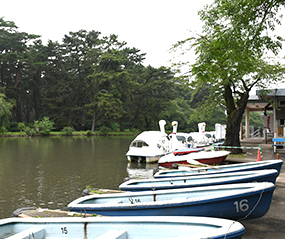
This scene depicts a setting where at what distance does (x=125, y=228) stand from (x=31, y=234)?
4.80ft

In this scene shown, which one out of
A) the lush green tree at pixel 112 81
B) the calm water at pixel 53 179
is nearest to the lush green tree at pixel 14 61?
the lush green tree at pixel 112 81

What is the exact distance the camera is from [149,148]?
2197cm

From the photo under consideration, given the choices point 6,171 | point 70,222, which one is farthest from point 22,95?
point 70,222

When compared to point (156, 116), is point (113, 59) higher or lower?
higher

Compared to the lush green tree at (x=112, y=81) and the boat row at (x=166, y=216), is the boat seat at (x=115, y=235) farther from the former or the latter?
the lush green tree at (x=112, y=81)

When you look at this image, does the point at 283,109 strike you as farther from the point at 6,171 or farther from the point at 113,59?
the point at 113,59

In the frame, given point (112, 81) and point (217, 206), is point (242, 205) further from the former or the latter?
point (112, 81)

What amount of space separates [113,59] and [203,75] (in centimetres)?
5872

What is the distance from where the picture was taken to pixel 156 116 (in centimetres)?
7156

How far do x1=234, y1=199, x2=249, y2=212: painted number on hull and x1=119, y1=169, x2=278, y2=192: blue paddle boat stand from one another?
67.7 inches

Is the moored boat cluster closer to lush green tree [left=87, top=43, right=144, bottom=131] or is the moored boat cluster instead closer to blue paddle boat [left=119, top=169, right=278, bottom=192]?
blue paddle boat [left=119, top=169, right=278, bottom=192]

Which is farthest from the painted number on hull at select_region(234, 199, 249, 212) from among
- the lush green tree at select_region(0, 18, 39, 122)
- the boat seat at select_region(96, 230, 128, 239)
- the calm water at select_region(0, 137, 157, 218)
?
the lush green tree at select_region(0, 18, 39, 122)

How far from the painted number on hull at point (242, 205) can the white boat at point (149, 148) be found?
15.7 metres

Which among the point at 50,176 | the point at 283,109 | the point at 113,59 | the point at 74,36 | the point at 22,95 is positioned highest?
the point at 74,36
